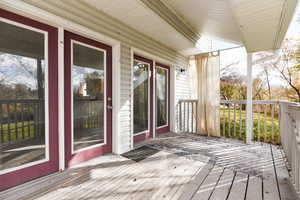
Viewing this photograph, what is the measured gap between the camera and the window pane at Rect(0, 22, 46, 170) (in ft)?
5.16

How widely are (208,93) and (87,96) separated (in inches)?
119

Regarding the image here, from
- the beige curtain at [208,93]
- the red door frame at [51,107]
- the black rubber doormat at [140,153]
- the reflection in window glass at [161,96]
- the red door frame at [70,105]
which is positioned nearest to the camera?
the red door frame at [51,107]

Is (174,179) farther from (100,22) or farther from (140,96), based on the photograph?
(100,22)

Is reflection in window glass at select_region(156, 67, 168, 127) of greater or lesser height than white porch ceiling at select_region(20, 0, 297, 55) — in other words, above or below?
below

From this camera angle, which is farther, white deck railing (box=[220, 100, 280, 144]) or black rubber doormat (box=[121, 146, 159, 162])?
white deck railing (box=[220, 100, 280, 144])

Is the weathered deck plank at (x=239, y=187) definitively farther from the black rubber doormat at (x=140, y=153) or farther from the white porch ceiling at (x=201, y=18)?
the white porch ceiling at (x=201, y=18)

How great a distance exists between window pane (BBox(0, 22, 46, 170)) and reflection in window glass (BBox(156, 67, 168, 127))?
259cm

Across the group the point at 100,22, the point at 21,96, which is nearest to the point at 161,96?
the point at 100,22

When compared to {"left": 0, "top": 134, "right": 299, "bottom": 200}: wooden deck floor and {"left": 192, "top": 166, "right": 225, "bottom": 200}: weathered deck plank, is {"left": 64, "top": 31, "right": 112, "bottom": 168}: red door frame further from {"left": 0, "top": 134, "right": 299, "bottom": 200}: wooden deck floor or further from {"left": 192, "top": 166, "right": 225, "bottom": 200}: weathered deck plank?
{"left": 192, "top": 166, "right": 225, "bottom": 200}: weathered deck plank

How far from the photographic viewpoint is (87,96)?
2322mm

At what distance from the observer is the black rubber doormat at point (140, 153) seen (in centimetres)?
246

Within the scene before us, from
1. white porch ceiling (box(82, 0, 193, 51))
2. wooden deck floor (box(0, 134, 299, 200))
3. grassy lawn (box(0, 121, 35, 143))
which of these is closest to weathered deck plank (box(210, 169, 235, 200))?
wooden deck floor (box(0, 134, 299, 200))

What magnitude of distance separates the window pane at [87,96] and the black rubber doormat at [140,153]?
1.89 ft

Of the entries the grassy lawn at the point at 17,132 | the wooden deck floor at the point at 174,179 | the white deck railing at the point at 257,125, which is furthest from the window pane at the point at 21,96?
the white deck railing at the point at 257,125
